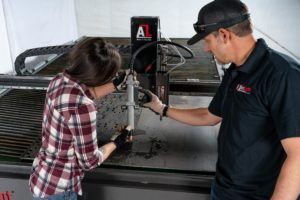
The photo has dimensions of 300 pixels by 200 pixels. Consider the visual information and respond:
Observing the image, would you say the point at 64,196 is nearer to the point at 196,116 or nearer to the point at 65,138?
the point at 65,138

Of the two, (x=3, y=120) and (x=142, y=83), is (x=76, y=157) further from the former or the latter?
(x=3, y=120)

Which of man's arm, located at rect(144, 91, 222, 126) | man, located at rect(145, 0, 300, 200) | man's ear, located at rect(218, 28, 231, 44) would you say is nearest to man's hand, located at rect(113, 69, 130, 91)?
man's arm, located at rect(144, 91, 222, 126)

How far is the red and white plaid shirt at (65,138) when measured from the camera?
108cm

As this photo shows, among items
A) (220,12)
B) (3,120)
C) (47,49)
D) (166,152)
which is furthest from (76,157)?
(47,49)

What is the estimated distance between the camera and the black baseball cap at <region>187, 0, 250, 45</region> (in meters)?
1.00

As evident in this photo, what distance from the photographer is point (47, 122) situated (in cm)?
114

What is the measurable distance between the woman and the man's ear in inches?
14.4

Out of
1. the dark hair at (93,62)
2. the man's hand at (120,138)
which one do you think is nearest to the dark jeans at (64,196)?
the man's hand at (120,138)

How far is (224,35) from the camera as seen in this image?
103cm

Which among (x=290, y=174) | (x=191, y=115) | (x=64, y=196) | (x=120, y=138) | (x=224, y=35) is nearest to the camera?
(x=290, y=174)

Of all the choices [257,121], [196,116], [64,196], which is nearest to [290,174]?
[257,121]

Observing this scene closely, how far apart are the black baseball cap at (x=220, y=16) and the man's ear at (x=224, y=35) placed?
1 centimetres

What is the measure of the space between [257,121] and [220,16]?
35 centimetres

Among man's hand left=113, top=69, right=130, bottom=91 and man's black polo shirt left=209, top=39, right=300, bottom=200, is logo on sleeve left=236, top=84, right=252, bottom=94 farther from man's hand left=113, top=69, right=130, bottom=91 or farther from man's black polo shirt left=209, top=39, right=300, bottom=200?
man's hand left=113, top=69, right=130, bottom=91
